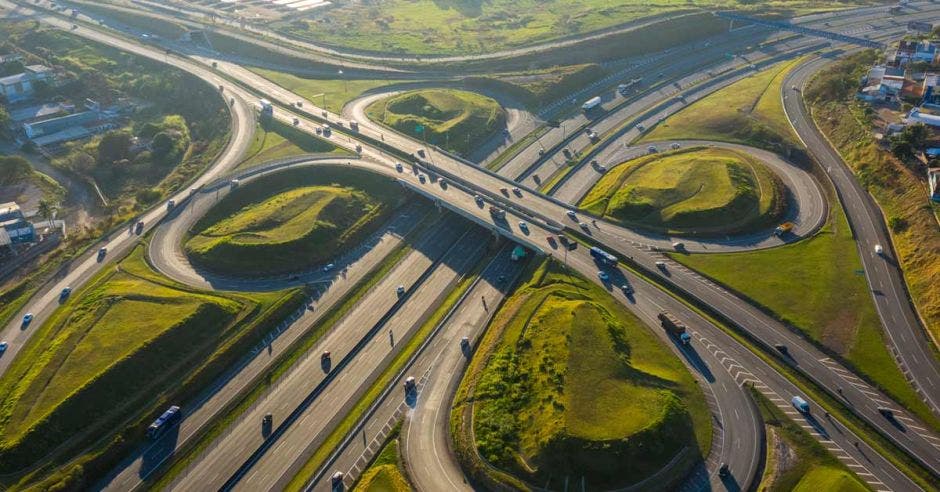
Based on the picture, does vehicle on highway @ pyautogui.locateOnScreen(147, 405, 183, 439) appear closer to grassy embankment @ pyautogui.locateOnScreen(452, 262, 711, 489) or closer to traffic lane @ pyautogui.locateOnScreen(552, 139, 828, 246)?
grassy embankment @ pyautogui.locateOnScreen(452, 262, 711, 489)

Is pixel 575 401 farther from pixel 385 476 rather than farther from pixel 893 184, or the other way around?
pixel 893 184

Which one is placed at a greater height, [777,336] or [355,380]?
[777,336]

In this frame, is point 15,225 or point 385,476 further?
point 15,225


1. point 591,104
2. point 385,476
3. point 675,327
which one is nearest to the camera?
point 385,476

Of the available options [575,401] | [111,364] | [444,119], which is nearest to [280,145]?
[444,119]

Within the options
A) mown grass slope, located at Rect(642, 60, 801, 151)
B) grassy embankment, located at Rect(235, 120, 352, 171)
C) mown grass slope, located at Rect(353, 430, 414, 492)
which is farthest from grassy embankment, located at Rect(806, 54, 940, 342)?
grassy embankment, located at Rect(235, 120, 352, 171)

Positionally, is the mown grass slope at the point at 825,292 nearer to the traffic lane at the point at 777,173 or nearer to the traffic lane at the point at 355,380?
the traffic lane at the point at 777,173

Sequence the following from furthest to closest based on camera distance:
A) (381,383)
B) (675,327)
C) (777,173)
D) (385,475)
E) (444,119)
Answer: (444,119), (777,173), (675,327), (381,383), (385,475)
